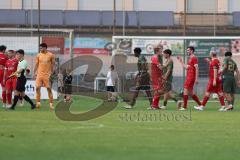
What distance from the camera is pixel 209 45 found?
36344mm

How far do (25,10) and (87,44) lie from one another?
5006 millimetres

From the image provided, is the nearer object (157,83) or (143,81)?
(157,83)

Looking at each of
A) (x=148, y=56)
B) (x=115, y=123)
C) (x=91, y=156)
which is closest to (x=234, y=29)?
(x=148, y=56)

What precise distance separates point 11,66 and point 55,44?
43.9ft

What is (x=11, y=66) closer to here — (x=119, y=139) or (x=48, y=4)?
(x=119, y=139)

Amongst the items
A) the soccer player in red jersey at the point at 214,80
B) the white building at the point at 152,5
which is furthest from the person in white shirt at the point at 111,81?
the white building at the point at 152,5

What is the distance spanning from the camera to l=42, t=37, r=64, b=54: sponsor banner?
35.7 metres

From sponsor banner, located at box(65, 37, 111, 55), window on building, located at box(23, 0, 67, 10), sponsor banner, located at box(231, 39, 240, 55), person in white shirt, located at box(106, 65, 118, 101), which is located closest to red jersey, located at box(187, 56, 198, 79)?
person in white shirt, located at box(106, 65, 118, 101)

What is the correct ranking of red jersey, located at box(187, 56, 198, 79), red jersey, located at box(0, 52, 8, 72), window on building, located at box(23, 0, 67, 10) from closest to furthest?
1. red jersey, located at box(187, 56, 198, 79)
2. red jersey, located at box(0, 52, 8, 72)
3. window on building, located at box(23, 0, 67, 10)

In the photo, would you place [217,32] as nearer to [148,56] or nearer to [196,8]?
[196,8]

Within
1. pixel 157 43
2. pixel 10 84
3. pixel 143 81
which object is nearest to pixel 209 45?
pixel 157 43

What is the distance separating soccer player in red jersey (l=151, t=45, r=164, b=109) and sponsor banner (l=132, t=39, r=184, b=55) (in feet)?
40.3

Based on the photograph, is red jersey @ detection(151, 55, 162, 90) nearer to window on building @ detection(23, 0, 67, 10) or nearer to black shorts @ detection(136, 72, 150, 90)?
black shorts @ detection(136, 72, 150, 90)

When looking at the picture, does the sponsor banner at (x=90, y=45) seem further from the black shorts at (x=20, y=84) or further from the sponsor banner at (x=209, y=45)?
the black shorts at (x=20, y=84)
